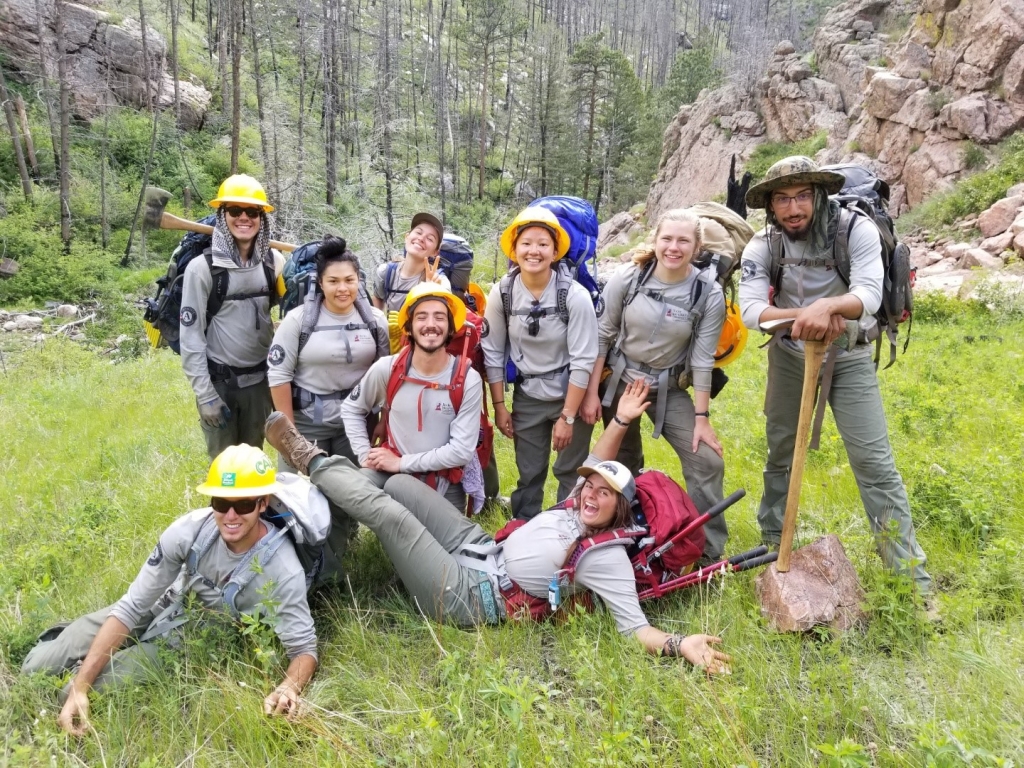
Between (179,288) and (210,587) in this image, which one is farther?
(179,288)

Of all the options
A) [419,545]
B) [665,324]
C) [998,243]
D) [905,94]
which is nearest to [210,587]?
[419,545]

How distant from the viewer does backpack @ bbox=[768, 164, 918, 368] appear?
3.19m

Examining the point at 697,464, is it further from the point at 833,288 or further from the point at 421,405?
the point at 421,405

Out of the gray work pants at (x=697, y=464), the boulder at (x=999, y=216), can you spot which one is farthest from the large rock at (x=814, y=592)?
the boulder at (x=999, y=216)

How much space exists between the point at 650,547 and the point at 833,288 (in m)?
1.68

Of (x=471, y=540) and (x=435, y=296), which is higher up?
(x=435, y=296)

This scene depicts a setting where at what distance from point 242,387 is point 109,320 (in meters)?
17.3

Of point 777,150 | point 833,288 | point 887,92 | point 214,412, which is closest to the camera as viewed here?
point 833,288

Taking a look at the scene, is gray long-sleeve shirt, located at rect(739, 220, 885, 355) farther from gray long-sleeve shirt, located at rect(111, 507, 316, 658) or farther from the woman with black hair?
gray long-sleeve shirt, located at rect(111, 507, 316, 658)

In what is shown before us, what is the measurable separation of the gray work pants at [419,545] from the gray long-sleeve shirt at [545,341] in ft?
3.72

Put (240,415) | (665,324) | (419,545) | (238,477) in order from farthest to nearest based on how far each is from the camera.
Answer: (240,415)
(665,324)
(419,545)
(238,477)

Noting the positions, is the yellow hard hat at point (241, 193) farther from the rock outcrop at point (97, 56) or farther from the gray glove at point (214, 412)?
the rock outcrop at point (97, 56)

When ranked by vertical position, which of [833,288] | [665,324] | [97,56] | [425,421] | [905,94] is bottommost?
[425,421]

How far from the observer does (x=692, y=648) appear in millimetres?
2768
